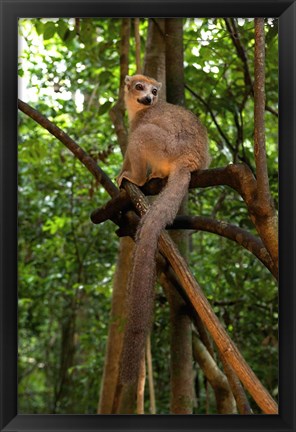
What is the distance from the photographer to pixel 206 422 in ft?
7.97

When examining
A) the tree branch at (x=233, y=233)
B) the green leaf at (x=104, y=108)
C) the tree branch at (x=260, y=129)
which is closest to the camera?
the tree branch at (x=260, y=129)

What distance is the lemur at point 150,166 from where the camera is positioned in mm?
2551

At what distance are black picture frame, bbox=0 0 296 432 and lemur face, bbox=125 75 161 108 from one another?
2.08m

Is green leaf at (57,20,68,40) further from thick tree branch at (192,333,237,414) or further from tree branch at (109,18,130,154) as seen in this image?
thick tree branch at (192,333,237,414)

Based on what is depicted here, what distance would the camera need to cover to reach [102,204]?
7098mm

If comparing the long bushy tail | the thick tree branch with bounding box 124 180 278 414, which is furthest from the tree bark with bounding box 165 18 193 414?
the thick tree branch with bounding box 124 180 278 414

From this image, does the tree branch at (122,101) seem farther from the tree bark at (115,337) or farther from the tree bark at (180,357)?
the tree bark at (180,357)

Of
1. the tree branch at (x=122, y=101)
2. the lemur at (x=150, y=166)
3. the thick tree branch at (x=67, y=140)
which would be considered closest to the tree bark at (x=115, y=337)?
the tree branch at (x=122, y=101)
